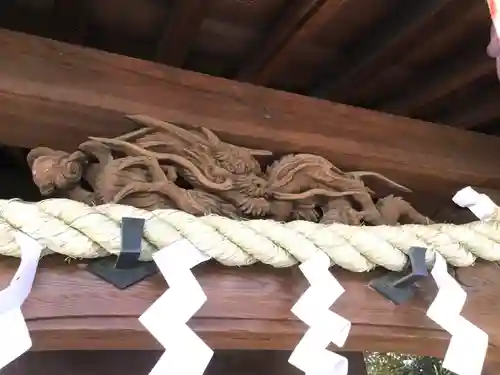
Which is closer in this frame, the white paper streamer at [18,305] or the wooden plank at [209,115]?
the white paper streamer at [18,305]

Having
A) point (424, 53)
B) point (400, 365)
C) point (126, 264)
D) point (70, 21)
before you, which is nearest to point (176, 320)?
point (126, 264)

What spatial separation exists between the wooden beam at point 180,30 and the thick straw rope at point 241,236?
0.91 feet

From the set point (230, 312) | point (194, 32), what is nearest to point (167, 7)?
point (194, 32)

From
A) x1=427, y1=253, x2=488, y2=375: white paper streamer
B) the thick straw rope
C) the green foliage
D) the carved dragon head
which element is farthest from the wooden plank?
the green foliage

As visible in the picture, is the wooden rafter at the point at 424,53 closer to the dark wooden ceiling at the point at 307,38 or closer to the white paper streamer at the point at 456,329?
the dark wooden ceiling at the point at 307,38

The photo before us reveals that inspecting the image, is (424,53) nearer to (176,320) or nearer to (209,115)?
(209,115)

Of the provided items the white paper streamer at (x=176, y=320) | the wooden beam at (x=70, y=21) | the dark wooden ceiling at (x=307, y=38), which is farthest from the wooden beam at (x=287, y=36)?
the white paper streamer at (x=176, y=320)

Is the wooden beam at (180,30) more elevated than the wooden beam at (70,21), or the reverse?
the wooden beam at (180,30)

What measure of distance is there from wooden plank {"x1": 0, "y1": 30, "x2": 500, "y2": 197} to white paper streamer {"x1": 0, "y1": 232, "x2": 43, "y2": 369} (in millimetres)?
225

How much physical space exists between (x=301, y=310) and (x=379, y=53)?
0.44 meters

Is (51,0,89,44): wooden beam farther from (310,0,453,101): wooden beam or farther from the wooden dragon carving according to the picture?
(310,0,453,101): wooden beam

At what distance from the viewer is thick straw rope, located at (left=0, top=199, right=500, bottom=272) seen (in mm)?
691

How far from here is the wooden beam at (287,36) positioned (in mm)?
854

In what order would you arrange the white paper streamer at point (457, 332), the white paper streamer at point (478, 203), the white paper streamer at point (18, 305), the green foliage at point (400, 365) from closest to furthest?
1. the white paper streamer at point (18, 305)
2. the white paper streamer at point (457, 332)
3. the white paper streamer at point (478, 203)
4. the green foliage at point (400, 365)
